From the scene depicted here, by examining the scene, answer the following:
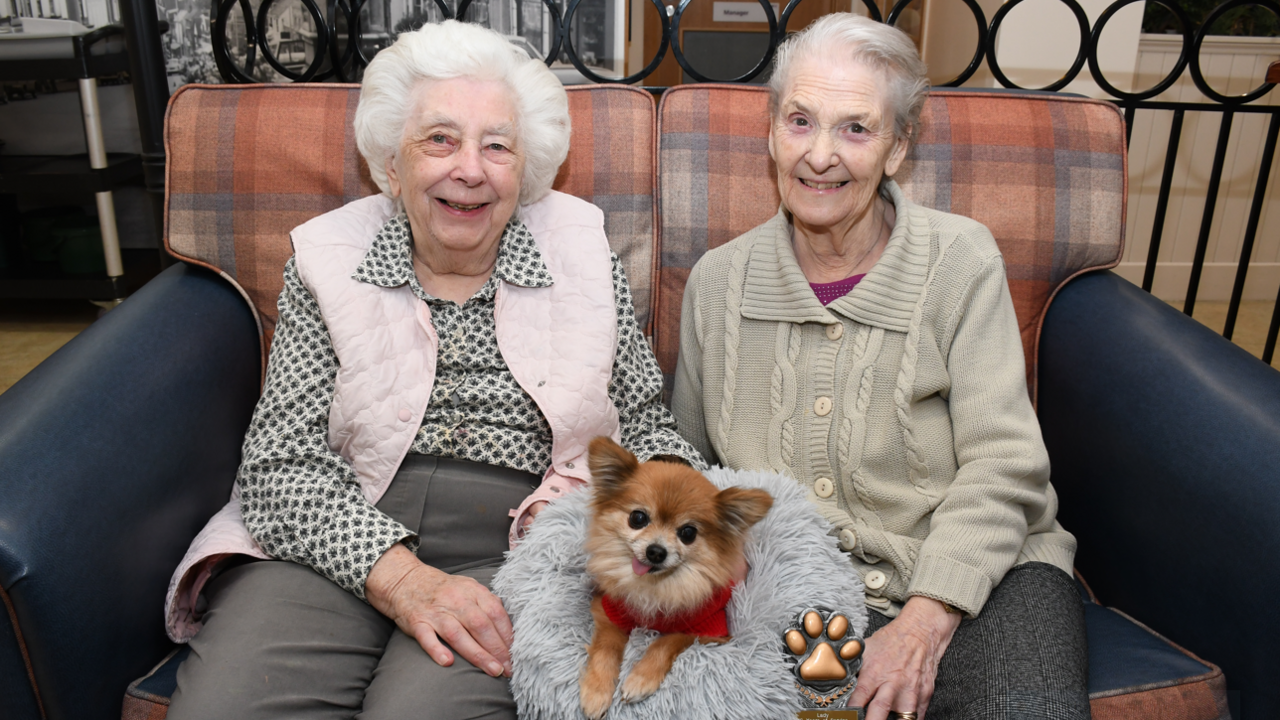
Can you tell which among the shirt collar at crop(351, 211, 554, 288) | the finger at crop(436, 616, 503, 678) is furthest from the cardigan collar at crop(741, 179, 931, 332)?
the finger at crop(436, 616, 503, 678)

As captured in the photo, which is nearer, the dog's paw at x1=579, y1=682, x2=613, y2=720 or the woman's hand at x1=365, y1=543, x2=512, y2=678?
the dog's paw at x1=579, y1=682, x2=613, y2=720

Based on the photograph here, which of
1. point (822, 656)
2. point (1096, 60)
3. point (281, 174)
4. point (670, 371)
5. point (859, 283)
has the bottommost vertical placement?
point (822, 656)

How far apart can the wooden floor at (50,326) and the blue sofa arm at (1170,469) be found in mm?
2894

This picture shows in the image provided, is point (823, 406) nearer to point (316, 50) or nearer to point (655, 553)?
point (655, 553)

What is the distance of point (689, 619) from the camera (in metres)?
1.22

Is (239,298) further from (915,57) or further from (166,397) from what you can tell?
(915,57)

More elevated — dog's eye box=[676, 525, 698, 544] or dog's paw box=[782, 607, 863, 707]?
dog's eye box=[676, 525, 698, 544]

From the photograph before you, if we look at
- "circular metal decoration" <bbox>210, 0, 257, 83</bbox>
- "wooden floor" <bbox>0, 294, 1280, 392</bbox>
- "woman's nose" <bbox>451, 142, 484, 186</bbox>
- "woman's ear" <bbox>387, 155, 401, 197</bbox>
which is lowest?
"wooden floor" <bbox>0, 294, 1280, 392</bbox>

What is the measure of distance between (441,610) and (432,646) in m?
0.06

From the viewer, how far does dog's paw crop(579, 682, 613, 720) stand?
1.16m

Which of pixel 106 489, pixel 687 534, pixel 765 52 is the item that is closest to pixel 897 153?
pixel 765 52

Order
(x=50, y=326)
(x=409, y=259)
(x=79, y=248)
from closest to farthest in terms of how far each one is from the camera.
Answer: (x=409, y=259) < (x=79, y=248) < (x=50, y=326)

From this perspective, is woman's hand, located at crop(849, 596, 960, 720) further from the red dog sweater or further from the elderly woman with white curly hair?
the elderly woman with white curly hair

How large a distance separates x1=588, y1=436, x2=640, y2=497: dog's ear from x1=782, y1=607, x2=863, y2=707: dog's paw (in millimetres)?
327
